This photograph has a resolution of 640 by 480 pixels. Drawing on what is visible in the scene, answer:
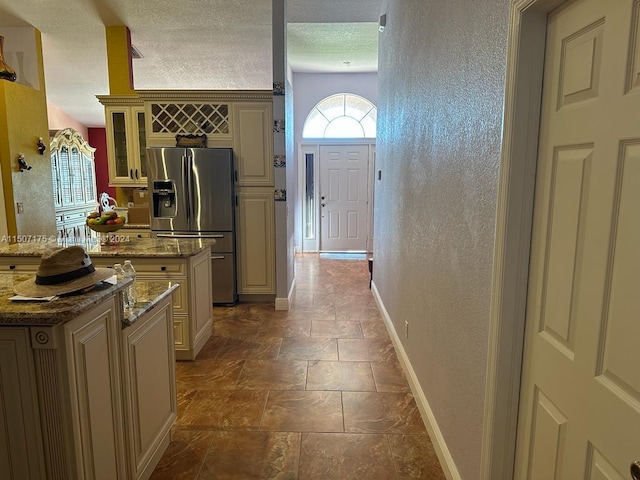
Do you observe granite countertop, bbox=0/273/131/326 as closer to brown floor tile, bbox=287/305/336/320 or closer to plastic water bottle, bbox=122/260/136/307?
plastic water bottle, bbox=122/260/136/307

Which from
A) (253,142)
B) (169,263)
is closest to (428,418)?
(169,263)

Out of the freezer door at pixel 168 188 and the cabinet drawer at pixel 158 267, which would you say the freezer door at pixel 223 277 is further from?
the cabinet drawer at pixel 158 267

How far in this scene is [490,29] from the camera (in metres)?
1.54

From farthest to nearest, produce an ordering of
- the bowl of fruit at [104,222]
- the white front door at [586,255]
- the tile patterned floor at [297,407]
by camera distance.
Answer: the bowl of fruit at [104,222], the tile patterned floor at [297,407], the white front door at [586,255]

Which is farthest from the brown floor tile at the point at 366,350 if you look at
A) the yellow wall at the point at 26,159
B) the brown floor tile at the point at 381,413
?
the yellow wall at the point at 26,159

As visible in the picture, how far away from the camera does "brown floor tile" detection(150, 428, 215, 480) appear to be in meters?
2.09

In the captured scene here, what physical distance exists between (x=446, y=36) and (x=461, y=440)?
1896mm

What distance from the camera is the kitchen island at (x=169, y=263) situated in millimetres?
2907

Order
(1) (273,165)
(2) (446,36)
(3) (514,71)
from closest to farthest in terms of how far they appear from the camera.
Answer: (3) (514,71)
(2) (446,36)
(1) (273,165)

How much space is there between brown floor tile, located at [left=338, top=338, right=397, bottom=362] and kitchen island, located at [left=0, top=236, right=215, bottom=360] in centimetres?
122

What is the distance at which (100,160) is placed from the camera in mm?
9922

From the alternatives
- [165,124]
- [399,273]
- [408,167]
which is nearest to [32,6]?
[165,124]

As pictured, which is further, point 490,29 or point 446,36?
point 446,36

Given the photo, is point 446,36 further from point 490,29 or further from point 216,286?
point 216,286
